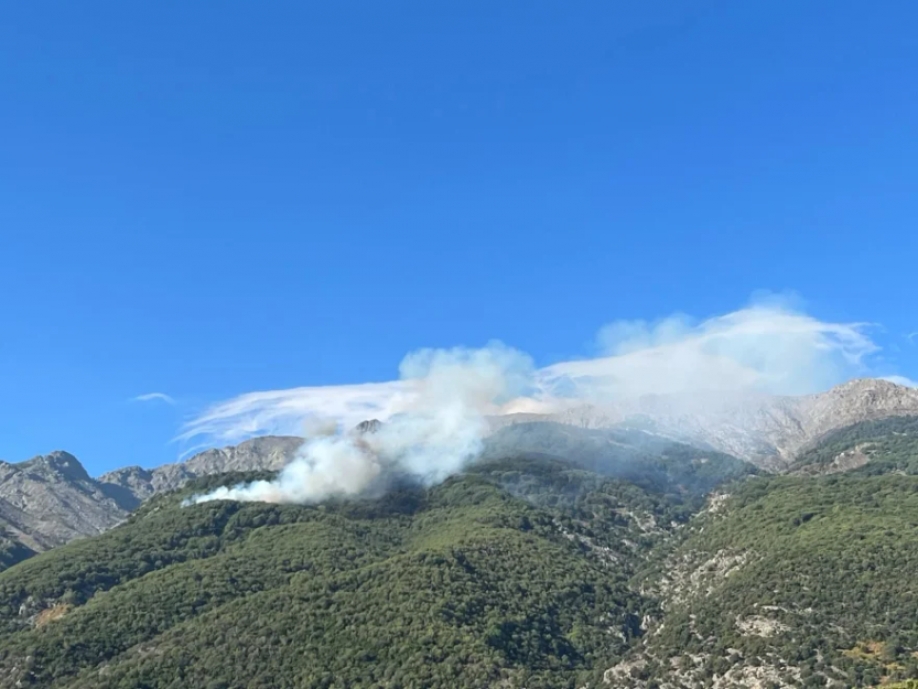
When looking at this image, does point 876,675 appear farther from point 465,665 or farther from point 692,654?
point 465,665

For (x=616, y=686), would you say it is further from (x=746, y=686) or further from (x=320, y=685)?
(x=320, y=685)

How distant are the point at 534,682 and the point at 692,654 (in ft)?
114

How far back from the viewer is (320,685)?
192m

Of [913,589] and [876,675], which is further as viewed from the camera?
[913,589]

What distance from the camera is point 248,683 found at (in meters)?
195

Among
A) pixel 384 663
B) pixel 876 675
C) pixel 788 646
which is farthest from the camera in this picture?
pixel 384 663

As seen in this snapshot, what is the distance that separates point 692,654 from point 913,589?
48669 millimetres

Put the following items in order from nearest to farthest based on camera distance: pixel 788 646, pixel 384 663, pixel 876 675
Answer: pixel 876 675 → pixel 788 646 → pixel 384 663


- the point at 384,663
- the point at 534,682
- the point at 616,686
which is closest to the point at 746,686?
the point at 616,686

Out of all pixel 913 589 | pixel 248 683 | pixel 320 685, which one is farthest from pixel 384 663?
pixel 913 589

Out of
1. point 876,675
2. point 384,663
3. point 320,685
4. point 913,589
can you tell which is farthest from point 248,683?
point 913,589

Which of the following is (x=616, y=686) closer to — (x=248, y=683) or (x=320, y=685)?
(x=320, y=685)

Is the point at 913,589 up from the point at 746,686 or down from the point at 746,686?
up

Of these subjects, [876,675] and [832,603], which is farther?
[832,603]
